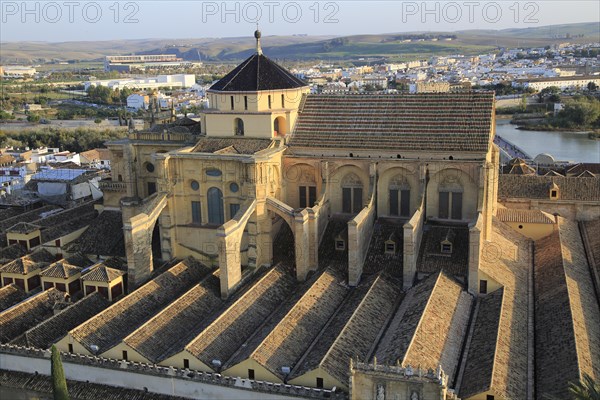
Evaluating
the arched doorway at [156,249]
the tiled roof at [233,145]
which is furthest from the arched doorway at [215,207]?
the arched doorway at [156,249]

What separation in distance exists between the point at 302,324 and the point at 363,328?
6.58 ft

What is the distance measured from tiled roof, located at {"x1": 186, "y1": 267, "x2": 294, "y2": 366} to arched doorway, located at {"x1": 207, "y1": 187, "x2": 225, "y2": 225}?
151 inches

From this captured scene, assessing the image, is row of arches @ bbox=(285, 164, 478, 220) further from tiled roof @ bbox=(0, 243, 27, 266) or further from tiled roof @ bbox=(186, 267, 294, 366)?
tiled roof @ bbox=(0, 243, 27, 266)

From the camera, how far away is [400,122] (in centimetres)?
2853

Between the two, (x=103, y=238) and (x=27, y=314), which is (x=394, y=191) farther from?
(x=27, y=314)

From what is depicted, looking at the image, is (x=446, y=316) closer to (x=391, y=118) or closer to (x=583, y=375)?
(x=583, y=375)

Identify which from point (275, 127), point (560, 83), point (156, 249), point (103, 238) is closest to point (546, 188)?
point (275, 127)

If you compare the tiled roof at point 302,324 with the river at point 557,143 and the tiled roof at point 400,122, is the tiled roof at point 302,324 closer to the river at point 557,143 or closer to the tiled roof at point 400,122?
the tiled roof at point 400,122

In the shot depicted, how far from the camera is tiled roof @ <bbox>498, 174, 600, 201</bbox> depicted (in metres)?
33.2

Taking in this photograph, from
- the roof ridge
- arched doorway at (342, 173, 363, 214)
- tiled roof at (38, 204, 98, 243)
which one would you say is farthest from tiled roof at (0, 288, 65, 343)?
the roof ridge

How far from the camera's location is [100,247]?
2991 centimetres

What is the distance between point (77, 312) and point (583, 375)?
16.8 metres

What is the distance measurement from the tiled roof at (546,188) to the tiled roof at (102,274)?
64.0 ft

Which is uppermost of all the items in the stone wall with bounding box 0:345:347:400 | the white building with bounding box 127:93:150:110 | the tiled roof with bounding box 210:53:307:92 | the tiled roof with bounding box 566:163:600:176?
the tiled roof with bounding box 210:53:307:92
